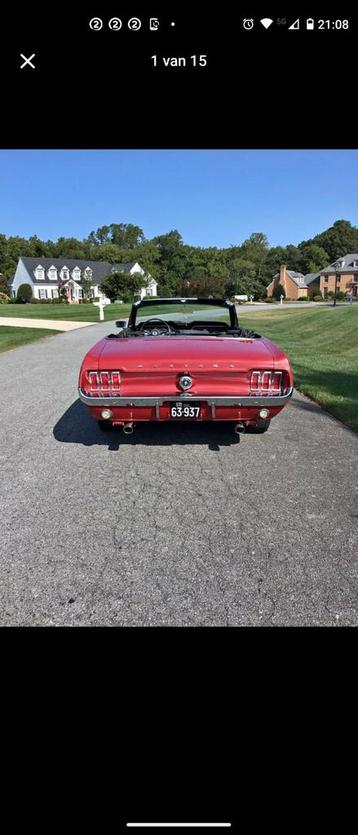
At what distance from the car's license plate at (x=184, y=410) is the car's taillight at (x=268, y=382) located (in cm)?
47

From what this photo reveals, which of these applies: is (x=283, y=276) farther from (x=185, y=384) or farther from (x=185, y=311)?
(x=185, y=384)

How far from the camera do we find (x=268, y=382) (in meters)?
3.60

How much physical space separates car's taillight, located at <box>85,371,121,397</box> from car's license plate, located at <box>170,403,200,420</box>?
0.47m

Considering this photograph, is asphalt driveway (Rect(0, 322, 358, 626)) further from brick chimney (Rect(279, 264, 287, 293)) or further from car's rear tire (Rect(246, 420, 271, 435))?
brick chimney (Rect(279, 264, 287, 293))

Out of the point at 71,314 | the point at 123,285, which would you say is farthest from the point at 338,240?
the point at 71,314

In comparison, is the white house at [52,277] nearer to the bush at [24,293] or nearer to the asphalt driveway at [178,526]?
the bush at [24,293]

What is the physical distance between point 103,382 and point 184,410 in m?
0.69

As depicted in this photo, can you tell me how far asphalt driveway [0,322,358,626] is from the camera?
215 centimetres
